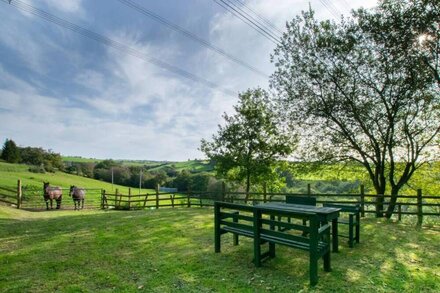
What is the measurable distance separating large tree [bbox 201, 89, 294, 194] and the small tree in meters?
49.9

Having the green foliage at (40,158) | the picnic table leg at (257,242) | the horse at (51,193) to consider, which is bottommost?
the horse at (51,193)

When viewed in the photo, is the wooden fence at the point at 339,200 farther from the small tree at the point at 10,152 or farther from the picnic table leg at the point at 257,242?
the small tree at the point at 10,152

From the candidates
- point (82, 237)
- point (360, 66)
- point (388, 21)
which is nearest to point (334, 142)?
point (360, 66)

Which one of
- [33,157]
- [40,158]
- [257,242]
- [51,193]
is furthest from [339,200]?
[33,157]

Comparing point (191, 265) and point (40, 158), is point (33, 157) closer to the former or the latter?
point (40, 158)

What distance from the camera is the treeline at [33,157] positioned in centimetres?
5144

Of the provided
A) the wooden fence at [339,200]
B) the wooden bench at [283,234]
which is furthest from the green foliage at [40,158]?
the wooden bench at [283,234]

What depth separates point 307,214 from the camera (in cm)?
453

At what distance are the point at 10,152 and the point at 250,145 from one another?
52.3 meters

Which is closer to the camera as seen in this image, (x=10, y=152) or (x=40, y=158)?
(x=10, y=152)

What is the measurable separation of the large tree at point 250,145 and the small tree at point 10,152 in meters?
49.9

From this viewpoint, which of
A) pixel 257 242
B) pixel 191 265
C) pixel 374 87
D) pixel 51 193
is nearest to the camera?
pixel 257 242

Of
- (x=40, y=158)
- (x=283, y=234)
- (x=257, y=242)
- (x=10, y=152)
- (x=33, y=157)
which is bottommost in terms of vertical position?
(x=257, y=242)

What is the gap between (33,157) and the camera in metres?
55.5
